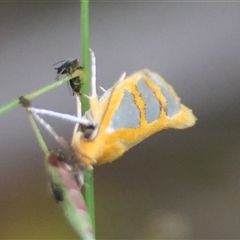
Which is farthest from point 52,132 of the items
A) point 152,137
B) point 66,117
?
point 152,137

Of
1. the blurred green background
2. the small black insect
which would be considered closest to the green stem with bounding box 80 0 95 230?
the small black insect

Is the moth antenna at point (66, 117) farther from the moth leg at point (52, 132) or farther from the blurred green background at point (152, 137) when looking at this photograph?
the blurred green background at point (152, 137)

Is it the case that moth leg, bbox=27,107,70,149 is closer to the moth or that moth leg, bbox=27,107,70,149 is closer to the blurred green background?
the moth

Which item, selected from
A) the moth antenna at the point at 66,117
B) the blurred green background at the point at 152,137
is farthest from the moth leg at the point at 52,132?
the blurred green background at the point at 152,137

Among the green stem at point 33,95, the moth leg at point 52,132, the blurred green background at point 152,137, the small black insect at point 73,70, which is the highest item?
the blurred green background at point 152,137

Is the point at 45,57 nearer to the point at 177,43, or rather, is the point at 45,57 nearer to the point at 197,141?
the point at 177,43

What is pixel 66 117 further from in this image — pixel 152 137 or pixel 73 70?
pixel 152 137

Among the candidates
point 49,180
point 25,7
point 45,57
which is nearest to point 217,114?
point 45,57
